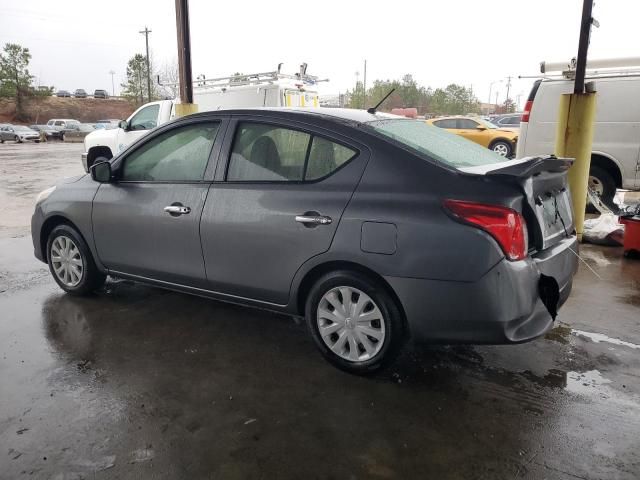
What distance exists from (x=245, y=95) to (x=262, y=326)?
33.5ft

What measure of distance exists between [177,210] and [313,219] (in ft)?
3.77

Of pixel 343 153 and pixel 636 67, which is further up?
pixel 636 67

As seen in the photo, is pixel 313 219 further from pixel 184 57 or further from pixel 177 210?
pixel 184 57

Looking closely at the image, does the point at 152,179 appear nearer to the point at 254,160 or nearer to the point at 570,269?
the point at 254,160

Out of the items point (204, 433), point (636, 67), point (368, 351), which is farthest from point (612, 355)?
point (636, 67)

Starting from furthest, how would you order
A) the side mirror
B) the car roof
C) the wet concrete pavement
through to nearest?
the side mirror → the car roof → the wet concrete pavement

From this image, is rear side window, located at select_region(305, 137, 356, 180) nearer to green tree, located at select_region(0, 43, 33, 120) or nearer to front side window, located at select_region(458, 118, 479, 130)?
front side window, located at select_region(458, 118, 479, 130)

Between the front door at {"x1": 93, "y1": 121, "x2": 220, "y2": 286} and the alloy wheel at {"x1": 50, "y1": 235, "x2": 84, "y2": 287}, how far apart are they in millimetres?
345

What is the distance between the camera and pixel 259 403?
2.86 m

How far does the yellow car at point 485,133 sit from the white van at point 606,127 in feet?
28.0

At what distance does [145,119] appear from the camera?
1173 centimetres

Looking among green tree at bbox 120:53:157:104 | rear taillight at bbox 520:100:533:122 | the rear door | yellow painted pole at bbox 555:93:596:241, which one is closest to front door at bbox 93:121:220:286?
the rear door

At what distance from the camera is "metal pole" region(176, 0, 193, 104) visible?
8.34 metres

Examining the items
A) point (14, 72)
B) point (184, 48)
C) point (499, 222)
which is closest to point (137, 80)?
point (14, 72)
